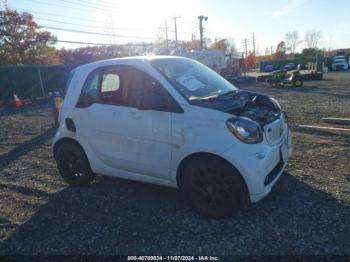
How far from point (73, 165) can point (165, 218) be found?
70.9 inches

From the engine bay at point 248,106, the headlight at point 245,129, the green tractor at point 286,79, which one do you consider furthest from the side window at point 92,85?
the green tractor at point 286,79

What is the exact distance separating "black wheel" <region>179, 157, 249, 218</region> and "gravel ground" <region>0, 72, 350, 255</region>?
0.16m

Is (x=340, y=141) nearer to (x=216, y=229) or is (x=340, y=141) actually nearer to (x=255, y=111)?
(x=255, y=111)

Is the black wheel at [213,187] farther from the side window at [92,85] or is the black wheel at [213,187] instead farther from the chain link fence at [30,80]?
the chain link fence at [30,80]

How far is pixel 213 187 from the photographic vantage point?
11.5 ft

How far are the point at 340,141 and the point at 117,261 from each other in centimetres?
518

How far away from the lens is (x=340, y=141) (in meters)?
6.33

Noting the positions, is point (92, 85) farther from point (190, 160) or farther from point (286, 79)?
point (286, 79)

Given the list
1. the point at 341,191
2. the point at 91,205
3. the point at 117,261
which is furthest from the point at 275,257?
the point at 91,205

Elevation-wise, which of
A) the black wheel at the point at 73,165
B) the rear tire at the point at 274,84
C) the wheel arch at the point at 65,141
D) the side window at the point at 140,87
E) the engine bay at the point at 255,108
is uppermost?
the side window at the point at 140,87

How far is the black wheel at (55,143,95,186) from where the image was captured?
15.2ft

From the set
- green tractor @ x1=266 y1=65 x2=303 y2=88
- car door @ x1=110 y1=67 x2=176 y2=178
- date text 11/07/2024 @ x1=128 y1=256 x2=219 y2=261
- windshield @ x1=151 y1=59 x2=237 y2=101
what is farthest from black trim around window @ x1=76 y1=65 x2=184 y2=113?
green tractor @ x1=266 y1=65 x2=303 y2=88

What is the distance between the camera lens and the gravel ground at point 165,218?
317 centimetres

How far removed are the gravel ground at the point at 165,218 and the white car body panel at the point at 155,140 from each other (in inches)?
15.0
